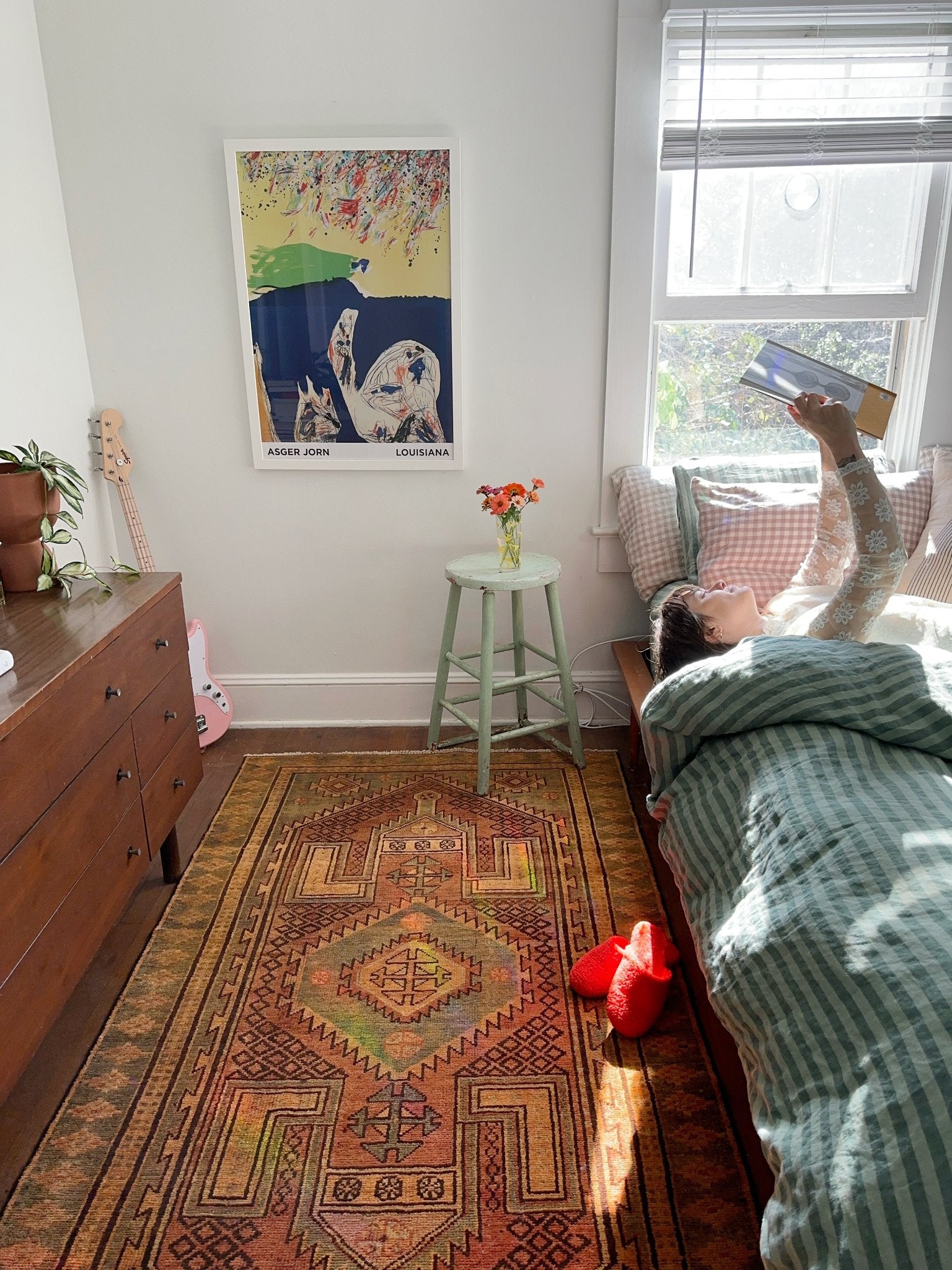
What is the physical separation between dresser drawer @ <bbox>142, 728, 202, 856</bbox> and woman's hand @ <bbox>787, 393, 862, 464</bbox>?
163 cm

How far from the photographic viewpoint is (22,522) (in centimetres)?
195

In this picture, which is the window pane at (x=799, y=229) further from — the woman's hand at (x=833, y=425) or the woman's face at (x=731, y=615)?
the woman's face at (x=731, y=615)

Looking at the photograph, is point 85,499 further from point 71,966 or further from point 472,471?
point 71,966

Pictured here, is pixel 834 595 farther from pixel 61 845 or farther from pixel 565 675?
→ pixel 61 845

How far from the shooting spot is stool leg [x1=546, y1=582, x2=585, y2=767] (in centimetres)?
268

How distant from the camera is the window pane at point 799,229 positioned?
8.84 feet

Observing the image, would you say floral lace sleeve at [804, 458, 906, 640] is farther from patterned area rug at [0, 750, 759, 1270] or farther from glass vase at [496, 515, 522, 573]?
glass vase at [496, 515, 522, 573]

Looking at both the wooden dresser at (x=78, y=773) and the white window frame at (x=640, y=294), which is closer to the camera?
the wooden dresser at (x=78, y=773)

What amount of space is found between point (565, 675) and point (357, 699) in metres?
0.79

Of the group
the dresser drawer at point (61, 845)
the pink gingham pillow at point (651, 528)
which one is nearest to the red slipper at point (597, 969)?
the dresser drawer at point (61, 845)

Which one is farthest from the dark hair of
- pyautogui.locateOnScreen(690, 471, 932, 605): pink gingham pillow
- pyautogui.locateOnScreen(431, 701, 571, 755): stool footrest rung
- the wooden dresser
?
the wooden dresser

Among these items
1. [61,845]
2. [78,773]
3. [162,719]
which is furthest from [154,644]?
[61,845]

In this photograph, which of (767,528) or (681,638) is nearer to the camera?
(681,638)

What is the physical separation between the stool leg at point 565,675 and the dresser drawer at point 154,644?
1044 mm
